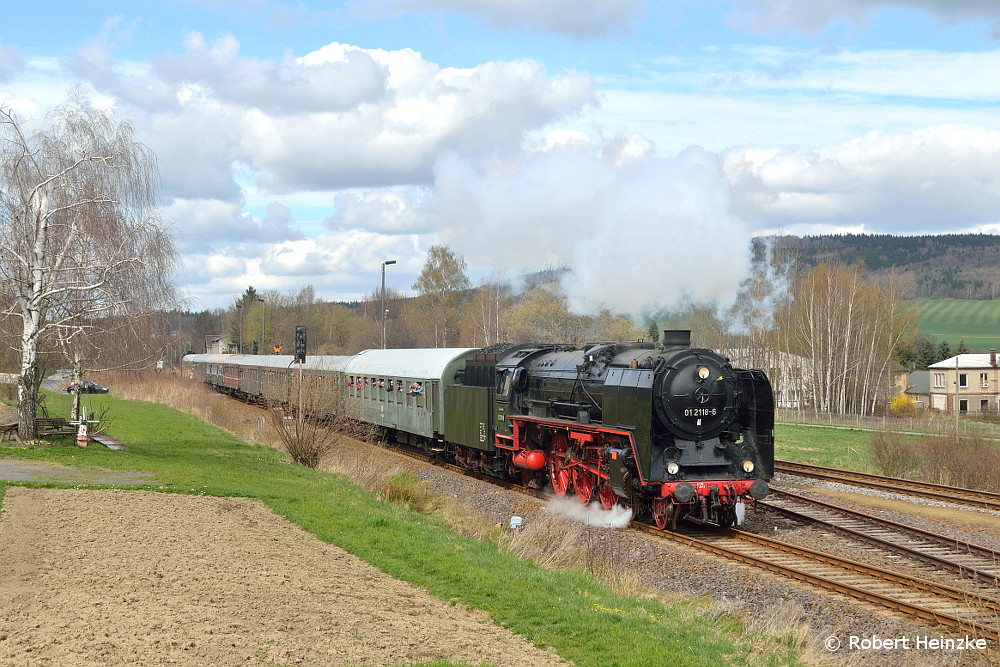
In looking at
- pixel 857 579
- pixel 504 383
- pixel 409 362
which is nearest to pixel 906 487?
pixel 504 383

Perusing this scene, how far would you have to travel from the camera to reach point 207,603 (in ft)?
27.8

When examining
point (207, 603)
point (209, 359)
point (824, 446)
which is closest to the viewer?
point (207, 603)

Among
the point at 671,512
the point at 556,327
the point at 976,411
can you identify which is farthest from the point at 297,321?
the point at 671,512

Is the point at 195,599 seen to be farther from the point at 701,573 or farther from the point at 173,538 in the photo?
the point at 701,573

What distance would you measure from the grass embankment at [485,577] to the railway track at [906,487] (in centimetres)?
1144

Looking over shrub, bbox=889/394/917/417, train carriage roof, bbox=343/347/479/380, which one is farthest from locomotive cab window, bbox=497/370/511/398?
shrub, bbox=889/394/917/417

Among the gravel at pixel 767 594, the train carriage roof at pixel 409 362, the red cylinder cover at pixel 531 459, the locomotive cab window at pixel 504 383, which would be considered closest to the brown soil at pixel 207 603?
the gravel at pixel 767 594

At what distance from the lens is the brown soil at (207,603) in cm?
711

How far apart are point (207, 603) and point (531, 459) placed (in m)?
11.1

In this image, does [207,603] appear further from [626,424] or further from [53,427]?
[53,427]

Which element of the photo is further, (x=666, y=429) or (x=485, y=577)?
(x=666, y=429)

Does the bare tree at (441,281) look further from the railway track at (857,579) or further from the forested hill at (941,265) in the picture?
the forested hill at (941,265)

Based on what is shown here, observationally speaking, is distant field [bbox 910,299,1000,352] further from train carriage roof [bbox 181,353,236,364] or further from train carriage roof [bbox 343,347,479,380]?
train carriage roof [bbox 343,347,479,380]

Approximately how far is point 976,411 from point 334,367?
217 feet
